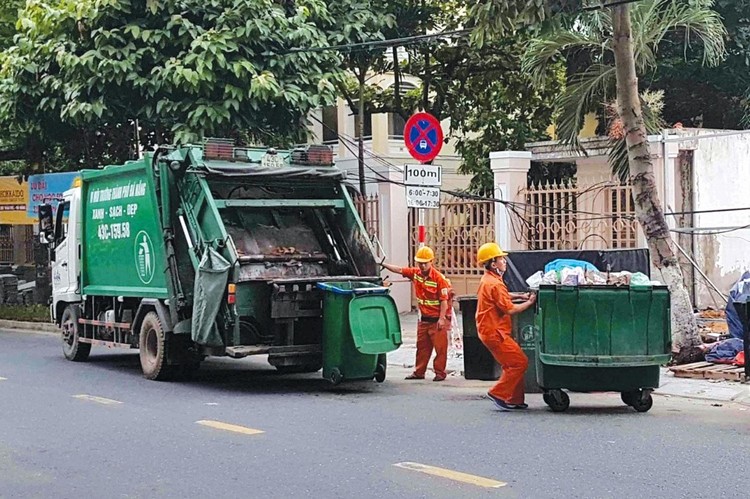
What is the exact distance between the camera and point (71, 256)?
571 inches

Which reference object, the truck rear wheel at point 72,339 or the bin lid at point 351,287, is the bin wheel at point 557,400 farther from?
the truck rear wheel at point 72,339

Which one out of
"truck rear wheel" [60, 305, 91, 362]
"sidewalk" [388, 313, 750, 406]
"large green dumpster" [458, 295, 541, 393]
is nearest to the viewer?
"sidewalk" [388, 313, 750, 406]

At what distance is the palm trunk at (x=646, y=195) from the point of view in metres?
12.0

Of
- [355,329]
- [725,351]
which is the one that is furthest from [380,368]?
[725,351]

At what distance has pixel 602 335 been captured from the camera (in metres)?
9.36

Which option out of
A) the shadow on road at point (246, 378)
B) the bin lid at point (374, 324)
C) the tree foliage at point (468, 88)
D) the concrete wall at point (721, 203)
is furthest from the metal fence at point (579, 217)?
the bin lid at point (374, 324)

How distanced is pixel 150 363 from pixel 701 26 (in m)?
8.62

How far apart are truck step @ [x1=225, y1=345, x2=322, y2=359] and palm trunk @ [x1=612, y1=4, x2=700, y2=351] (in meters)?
4.20

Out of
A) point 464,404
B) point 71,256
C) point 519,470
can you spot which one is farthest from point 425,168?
point 519,470

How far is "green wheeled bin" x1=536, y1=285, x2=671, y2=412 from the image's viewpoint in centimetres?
934

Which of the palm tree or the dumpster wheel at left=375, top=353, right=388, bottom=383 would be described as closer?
the dumpster wheel at left=375, top=353, right=388, bottom=383

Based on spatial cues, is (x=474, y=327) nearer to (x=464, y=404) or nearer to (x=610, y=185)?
(x=464, y=404)

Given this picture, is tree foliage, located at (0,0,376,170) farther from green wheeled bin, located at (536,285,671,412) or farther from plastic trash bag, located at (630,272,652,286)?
plastic trash bag, located at (630,272,652,286)

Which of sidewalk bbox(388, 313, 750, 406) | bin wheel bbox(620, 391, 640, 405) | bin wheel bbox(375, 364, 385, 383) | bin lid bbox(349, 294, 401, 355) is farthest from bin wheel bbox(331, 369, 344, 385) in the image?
bin wheel bbox(620, 391, 640, 405)
